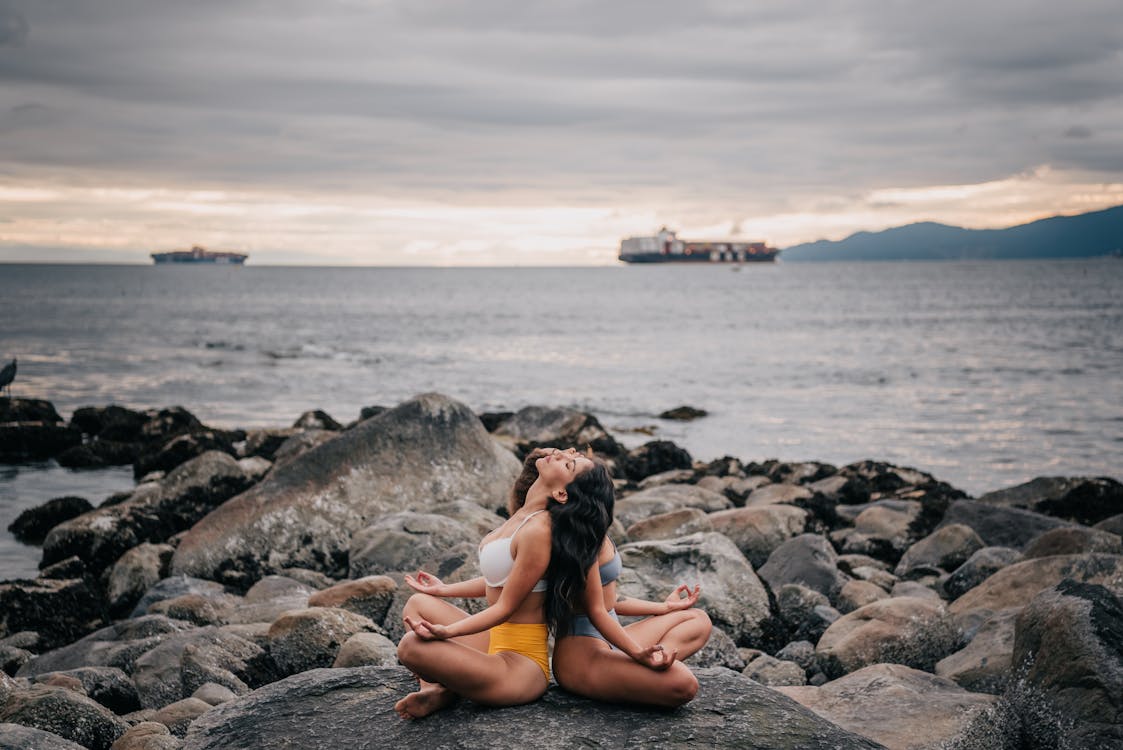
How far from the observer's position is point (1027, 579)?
910 cm

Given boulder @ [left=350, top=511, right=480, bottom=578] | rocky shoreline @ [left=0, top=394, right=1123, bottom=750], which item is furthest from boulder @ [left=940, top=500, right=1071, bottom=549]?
boulder @ [left=350, top=511, right=480, bottom=578]

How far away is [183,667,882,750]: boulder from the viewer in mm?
4480

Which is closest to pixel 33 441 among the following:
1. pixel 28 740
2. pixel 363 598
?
pixel 363 598

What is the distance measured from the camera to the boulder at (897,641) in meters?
7.99

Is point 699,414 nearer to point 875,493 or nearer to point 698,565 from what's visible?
point 875,493

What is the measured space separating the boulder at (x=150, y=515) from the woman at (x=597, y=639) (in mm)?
9441

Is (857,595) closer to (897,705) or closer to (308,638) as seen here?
(897,705)

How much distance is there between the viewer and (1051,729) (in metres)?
5.99

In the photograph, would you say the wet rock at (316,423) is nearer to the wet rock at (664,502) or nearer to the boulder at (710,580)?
the wet rock at (664,502)

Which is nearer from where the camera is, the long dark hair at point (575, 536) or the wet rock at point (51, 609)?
the long dark hair at point (575, 536)

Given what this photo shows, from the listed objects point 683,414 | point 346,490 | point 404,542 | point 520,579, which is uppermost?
point 520,579

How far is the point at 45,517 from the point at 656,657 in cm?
1331

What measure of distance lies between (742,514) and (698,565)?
3.11 m

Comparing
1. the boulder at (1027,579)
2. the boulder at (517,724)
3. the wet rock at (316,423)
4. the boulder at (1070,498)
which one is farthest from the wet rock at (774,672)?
the wet rock at (316,423)
